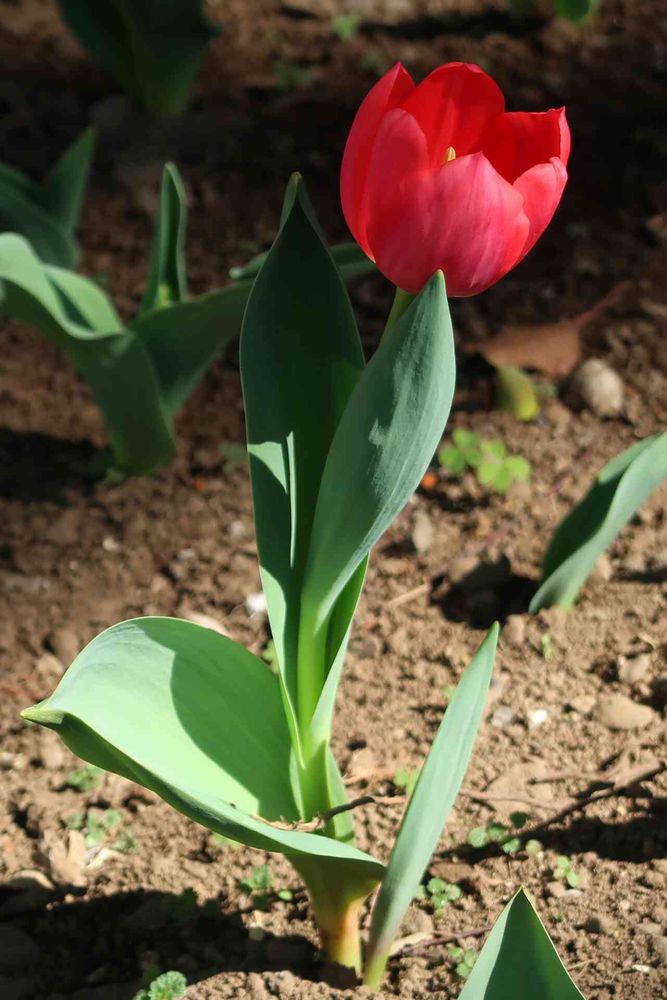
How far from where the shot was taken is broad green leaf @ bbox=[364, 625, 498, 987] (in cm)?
102

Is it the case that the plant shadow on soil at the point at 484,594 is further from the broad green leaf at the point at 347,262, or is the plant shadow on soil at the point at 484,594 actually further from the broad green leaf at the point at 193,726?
the broad green leaf at the point at 193,726

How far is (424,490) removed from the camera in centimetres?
204

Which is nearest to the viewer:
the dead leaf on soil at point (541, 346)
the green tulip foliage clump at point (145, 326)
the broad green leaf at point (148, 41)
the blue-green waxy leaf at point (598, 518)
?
the blue-green waxy leaf at point (598, 518)

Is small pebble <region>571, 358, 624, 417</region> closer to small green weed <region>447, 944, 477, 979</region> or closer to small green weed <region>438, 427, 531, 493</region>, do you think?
small green weed <region>438, 427, 531, 493</region>

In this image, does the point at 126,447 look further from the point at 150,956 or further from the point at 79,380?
the point at 150,956

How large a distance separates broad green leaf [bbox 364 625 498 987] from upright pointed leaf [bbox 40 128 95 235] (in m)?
1.39

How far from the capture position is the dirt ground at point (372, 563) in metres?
1.37

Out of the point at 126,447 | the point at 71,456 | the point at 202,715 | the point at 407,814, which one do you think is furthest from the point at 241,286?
the point at 407,814

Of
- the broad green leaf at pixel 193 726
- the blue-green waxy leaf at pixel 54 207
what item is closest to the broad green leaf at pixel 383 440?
the broad green leaf at pixel 193 726

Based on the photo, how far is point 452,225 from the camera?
86cm

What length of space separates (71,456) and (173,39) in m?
1.04

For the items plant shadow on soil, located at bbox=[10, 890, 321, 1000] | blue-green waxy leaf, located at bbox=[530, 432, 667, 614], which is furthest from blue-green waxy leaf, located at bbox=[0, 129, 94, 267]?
plant shadow on soil, located at bbox=[10, 890, 321, 1000]

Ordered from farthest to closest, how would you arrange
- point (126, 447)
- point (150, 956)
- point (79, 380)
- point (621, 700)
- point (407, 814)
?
1. point (79, 380)
2. point (126, 447)
3. point (621, 700)
4. point (150, 956)
5. point (407, 814)

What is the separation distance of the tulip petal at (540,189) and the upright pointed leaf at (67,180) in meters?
1.36
